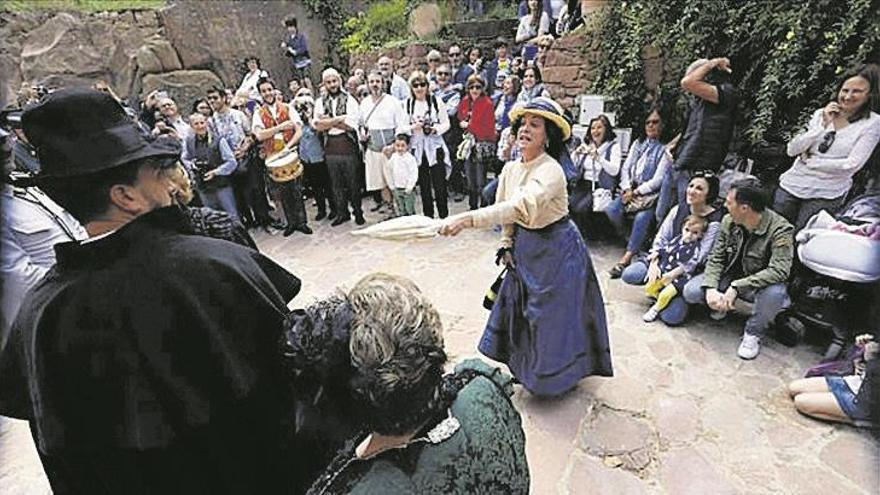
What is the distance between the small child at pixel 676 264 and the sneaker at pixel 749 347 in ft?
1.91

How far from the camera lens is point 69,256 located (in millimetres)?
1356

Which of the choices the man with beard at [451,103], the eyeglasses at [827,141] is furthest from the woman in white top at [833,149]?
the man with beard at [451,103]

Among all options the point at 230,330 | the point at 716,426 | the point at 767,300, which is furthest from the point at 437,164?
the point at 230,330

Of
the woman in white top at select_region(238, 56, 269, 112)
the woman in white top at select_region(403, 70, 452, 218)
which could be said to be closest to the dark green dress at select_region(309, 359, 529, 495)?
the woman in white top at select_region(403, 70, 452, 218)

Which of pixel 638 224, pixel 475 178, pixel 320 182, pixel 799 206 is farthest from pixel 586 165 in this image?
pixel 320 182

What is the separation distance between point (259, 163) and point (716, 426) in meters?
5.56

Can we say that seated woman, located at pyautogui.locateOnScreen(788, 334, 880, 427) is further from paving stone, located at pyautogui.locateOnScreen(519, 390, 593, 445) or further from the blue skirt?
paving stone, located at pyautogui.locateOnScreen(519, 390, 593, 445)

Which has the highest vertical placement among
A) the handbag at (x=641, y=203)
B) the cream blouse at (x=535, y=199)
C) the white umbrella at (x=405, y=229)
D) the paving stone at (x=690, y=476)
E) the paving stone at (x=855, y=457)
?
the white umbrella at (x=405, y=229)

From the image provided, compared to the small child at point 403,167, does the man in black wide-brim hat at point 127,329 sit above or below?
above

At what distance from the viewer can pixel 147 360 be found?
4.45 feet

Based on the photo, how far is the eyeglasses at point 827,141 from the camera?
3.66 m

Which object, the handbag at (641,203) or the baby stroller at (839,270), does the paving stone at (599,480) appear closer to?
the baby stroller at (839,270)

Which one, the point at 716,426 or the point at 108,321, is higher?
the point at 108,321

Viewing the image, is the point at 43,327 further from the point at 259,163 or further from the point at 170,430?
the point at 259,163
